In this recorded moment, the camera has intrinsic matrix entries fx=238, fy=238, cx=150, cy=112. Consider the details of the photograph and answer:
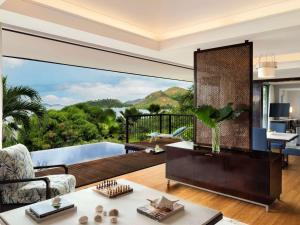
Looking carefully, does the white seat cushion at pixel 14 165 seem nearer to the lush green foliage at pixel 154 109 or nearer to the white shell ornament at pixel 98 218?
the white shell ornament at pixel 98 218

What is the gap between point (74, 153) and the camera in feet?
24.0

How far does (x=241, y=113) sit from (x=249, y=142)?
0.47 m

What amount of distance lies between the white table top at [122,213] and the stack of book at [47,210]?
4cm

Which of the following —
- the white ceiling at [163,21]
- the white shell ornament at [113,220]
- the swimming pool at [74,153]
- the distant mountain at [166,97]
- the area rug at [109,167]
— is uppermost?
the white ceiling at [163,21]

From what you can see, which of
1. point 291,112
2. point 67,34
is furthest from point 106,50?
point 291,112

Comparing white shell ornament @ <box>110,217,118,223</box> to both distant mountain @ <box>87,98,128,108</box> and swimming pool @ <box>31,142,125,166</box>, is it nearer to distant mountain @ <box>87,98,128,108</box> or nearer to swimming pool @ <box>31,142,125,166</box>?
swimming pool @ <box>31,142,125,166</box>

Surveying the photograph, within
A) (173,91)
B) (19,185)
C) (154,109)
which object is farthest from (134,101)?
(19,185)

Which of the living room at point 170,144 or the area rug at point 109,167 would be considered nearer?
the living room at point 170,144

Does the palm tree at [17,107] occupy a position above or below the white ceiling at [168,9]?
below

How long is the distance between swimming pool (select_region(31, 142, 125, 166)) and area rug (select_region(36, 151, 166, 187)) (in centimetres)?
154

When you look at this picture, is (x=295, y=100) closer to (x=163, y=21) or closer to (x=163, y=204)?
(x=163, y=21)

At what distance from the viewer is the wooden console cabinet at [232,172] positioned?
3107mm

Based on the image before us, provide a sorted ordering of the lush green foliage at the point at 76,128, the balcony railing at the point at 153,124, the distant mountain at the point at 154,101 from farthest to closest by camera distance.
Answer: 1. the distant mountain at the point at 154,101
2. the balcony railing at the point at 153,124
3. the lush green foliage at the point at 76,128

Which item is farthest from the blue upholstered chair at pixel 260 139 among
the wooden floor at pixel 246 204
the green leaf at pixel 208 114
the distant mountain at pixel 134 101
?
the distant mountain at pixel 134 101
